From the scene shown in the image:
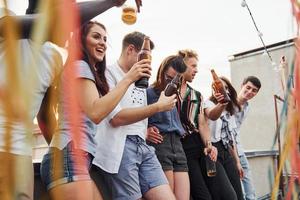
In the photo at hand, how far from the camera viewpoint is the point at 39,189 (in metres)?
1.18

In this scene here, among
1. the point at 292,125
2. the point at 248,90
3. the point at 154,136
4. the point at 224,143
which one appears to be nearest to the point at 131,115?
the point at 154,136

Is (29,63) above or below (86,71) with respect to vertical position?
below

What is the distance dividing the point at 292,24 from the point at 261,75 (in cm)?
540

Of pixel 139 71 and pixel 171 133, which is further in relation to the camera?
pixel 171 133

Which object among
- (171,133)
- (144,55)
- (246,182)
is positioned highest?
(144,55)

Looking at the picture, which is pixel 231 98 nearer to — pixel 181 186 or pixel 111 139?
pixel 181 186

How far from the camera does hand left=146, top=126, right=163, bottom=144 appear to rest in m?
1.66

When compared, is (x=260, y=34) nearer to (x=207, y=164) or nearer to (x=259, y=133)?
(x=207, y=164)

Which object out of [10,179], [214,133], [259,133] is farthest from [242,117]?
[259,133]

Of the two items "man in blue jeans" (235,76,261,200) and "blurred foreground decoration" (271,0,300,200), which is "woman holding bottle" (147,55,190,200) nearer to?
"man in blue jeans" (235,76,261,200)

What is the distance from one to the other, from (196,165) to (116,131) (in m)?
0.80

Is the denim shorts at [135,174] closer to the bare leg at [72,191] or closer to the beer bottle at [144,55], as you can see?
the beer bottle at [144,55]

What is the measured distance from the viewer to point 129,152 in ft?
4.30

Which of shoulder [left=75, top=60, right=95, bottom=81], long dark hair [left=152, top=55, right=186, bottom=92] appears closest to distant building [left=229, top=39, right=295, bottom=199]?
long dark hair [left=152, top=55, right=186, bottom=92]
